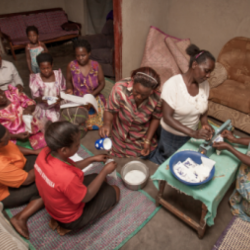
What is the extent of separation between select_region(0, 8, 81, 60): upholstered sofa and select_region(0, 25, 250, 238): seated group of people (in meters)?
3.37

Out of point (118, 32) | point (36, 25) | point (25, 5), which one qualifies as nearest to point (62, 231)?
point (118, 32)

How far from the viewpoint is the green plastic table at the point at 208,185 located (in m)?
1.43

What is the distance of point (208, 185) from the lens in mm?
1473

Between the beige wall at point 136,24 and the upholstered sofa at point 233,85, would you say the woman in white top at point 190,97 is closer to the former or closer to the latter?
the upholstered sofa at point 233,85

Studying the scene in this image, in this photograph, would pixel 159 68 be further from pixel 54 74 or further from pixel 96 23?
pixel 96 23

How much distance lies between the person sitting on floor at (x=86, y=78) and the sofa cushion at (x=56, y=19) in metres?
4.38

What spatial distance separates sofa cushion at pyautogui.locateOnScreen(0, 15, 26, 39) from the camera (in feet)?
17.7

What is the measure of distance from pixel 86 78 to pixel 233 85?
2.34m

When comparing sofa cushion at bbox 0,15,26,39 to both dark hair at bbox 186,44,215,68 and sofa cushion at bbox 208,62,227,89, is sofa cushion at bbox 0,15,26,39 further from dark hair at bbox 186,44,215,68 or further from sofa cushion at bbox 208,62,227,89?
dark hair at bbox 186,44,215,68

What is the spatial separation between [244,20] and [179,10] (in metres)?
1.16

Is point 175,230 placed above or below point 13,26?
below

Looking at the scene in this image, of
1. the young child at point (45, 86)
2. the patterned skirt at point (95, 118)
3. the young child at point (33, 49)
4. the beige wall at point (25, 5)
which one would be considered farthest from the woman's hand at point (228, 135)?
the beige wall at point (25, 5)

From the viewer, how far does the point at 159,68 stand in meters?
3.41

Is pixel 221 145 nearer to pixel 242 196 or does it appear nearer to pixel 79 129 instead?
pixel 242 196
